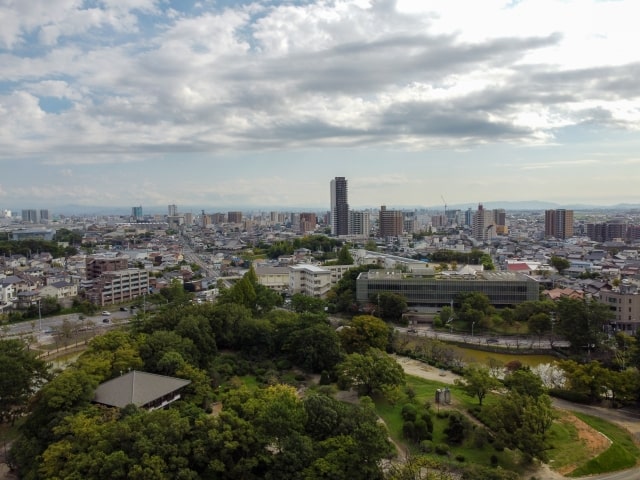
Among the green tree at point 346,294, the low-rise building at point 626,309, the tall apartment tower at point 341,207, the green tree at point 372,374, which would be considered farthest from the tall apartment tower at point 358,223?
the green tree at point 372,374

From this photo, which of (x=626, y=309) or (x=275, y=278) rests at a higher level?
(x=626, y=309)

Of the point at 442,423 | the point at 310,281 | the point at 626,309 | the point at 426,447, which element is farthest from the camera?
the point at 310,281

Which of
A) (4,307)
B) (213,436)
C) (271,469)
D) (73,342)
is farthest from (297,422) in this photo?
(4,307)

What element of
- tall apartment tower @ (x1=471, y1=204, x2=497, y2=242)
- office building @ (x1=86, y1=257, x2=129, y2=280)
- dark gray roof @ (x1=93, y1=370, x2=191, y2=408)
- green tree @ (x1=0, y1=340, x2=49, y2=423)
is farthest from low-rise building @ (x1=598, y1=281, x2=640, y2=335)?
tall apartment tower @ (x1=471, y1=204, x2=497, y2=242)

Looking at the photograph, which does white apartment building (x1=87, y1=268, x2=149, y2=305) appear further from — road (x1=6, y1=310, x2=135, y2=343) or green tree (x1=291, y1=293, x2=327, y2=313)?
green tree (x1=291, y1=293, x2=327, y2=313)

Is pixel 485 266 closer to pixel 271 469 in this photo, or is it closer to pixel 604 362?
pixel 604 362

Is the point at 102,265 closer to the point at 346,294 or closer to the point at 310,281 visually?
the point at 310,281

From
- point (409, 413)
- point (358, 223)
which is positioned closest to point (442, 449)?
point (409, 413)
